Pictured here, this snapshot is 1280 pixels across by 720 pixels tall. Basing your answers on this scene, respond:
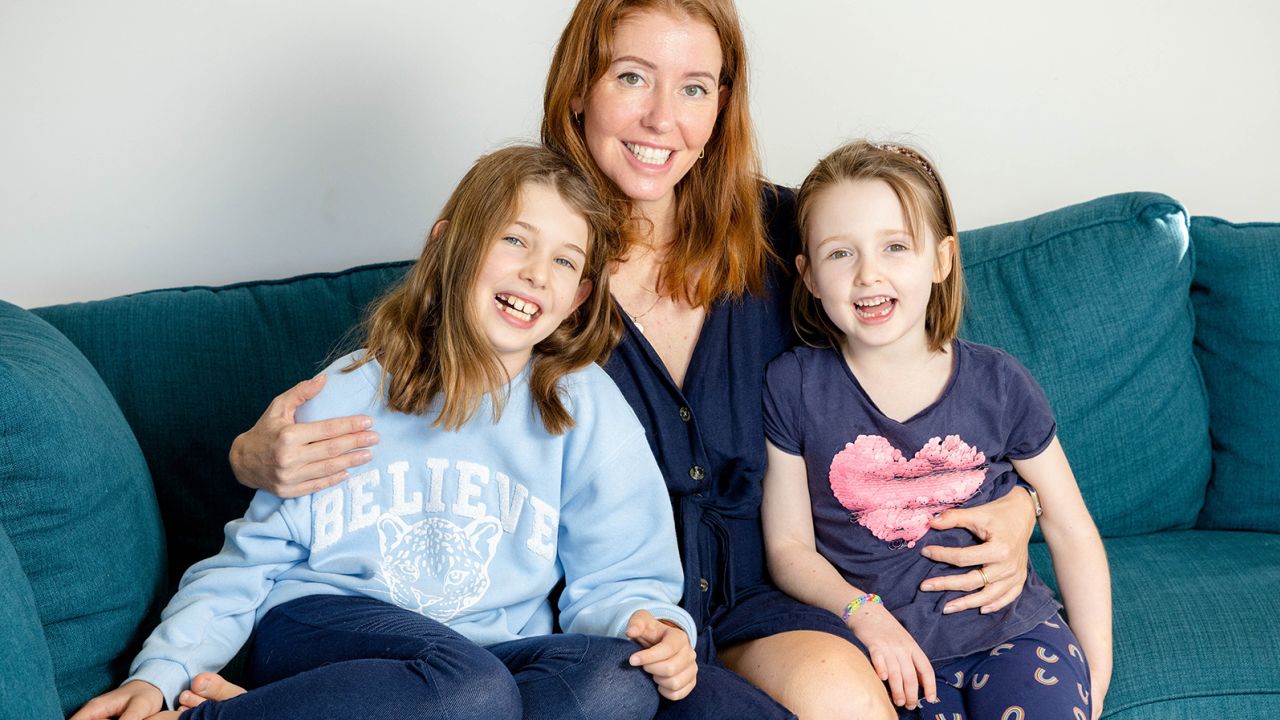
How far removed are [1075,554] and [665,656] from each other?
27.7 inches

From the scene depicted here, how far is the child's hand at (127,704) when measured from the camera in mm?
1326

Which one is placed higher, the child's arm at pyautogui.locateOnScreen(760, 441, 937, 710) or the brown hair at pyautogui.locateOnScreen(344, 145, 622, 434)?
the brown hair at pyautogui.locateOnScreen(344, 145, 622, 434)

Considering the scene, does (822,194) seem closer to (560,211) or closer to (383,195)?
(560,211)

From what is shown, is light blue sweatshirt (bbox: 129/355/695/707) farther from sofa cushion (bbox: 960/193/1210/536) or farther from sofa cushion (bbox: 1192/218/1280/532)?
sofa cushion (bbox: 1192/218/1280/532)

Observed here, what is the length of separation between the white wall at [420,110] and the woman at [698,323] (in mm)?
637

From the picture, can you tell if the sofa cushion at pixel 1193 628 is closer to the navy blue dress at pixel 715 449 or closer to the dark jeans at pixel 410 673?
Answer: the navy blue dress at pixel 715 449

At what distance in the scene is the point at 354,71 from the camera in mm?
2293

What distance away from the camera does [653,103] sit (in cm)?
171

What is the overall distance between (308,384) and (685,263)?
0.61 m

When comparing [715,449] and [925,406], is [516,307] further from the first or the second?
[925,406]

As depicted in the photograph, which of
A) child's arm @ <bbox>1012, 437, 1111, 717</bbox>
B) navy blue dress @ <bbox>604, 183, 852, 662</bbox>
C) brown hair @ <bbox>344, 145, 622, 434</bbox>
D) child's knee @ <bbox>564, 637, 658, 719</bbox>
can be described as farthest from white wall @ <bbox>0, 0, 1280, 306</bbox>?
child's knee @ <bbox>564, 637, 658, 719</bbox>

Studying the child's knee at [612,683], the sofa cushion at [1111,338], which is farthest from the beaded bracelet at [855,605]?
the sofa cushion at [1111,338]

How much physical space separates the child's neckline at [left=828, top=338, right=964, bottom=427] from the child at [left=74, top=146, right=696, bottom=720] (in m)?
0.34

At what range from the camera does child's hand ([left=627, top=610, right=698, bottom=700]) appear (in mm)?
1372
